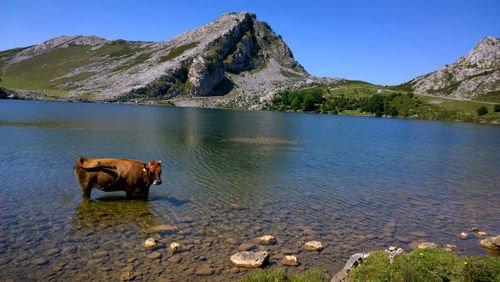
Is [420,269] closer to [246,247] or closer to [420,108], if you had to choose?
[246,247]

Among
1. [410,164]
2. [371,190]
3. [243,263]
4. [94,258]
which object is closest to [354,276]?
[243,263]

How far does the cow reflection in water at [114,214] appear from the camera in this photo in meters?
12.8

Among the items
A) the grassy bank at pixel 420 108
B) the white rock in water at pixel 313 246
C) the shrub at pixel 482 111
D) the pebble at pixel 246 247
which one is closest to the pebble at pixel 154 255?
the pebble at pixel 246 247

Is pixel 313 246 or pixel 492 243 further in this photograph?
pixel 492 243

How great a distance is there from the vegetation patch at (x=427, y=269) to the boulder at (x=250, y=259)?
3.15 m

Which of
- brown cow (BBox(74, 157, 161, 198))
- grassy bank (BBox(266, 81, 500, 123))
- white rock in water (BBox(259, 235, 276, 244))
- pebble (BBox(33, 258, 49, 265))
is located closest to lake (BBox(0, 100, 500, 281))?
pebble (BBox(33, 258, 49, 265))

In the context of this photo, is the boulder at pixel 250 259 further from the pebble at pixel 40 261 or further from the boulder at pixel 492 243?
the boulder at pixel 492 243

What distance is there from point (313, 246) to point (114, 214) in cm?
945

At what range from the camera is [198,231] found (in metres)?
12.9

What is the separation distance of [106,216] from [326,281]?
10.4 m

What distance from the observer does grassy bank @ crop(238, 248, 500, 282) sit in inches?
293

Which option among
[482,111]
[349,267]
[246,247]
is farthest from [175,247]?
[482,111]

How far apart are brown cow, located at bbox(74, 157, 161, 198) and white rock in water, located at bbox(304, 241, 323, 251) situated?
27.9 ft

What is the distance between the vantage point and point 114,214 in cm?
1396
